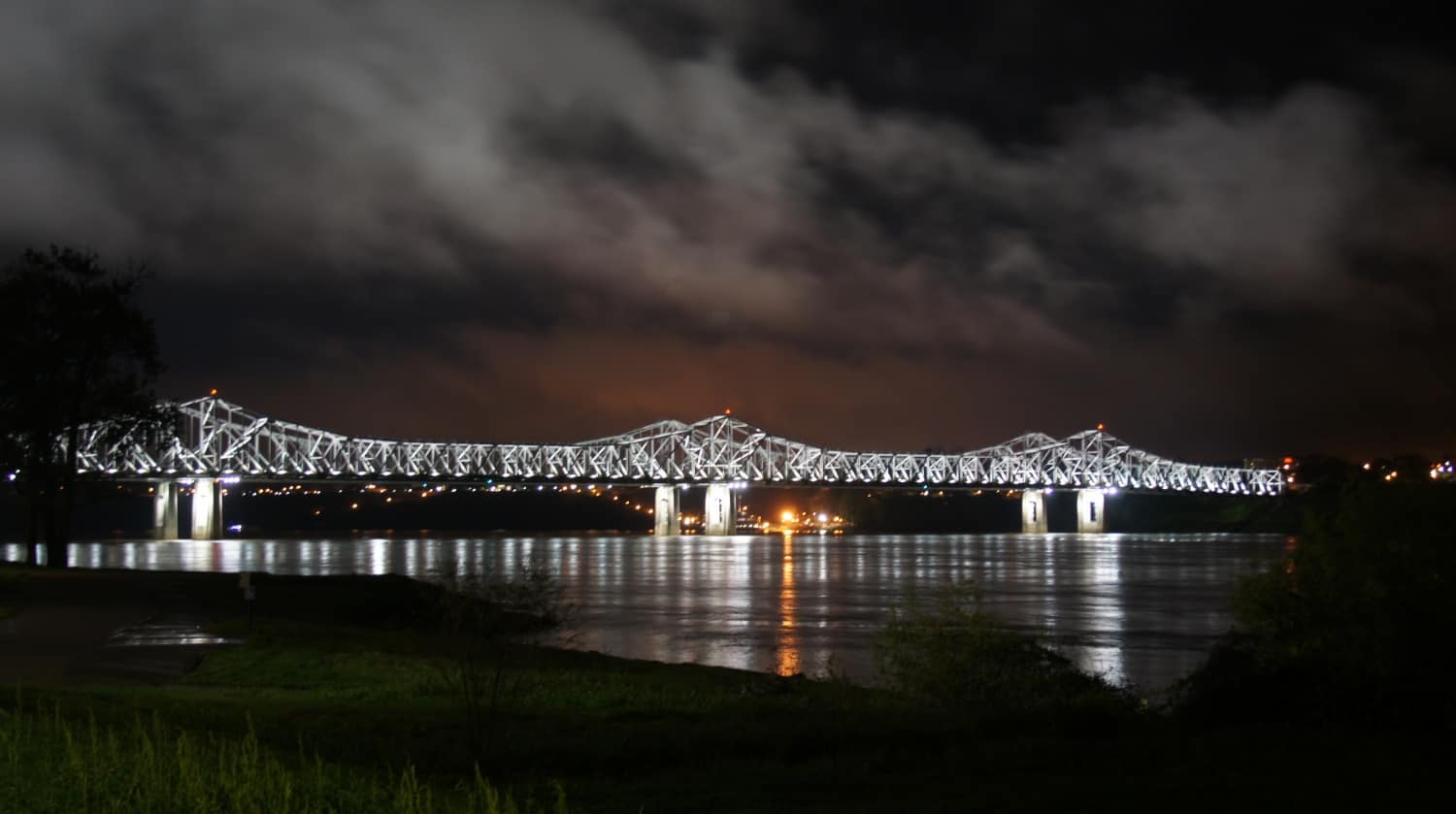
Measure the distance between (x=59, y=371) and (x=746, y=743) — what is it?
147 ft

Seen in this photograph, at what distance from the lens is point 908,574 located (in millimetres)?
87312

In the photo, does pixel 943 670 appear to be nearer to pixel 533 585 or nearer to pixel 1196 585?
pixel 533 585

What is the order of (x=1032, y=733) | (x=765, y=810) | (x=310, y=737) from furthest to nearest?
1. (x=1032, y=733)
2. (x=310, y=737)
3. (x=765, y=810)

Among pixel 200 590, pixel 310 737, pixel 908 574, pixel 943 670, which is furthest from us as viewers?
pixel 908 574

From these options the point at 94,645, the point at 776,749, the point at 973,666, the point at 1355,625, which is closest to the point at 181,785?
the point at 776,749

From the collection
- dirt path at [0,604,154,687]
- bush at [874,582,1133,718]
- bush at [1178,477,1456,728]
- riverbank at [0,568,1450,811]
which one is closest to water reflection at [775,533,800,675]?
bush at [874,582,1133,718]

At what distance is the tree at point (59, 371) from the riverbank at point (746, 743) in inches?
1276

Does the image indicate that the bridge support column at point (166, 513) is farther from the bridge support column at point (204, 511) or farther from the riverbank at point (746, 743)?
the riverbank at point (746, 743)

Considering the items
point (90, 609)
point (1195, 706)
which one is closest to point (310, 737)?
point (1195, 706)

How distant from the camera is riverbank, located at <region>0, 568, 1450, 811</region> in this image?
45.5ft

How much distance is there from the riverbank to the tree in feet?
106

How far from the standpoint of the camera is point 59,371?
173 ft

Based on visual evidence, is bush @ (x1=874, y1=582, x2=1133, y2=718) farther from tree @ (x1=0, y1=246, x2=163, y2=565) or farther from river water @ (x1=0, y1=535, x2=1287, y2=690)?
tree @ (x1=0, y1=246, x2=163, y2=565)

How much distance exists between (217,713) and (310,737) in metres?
2.46
